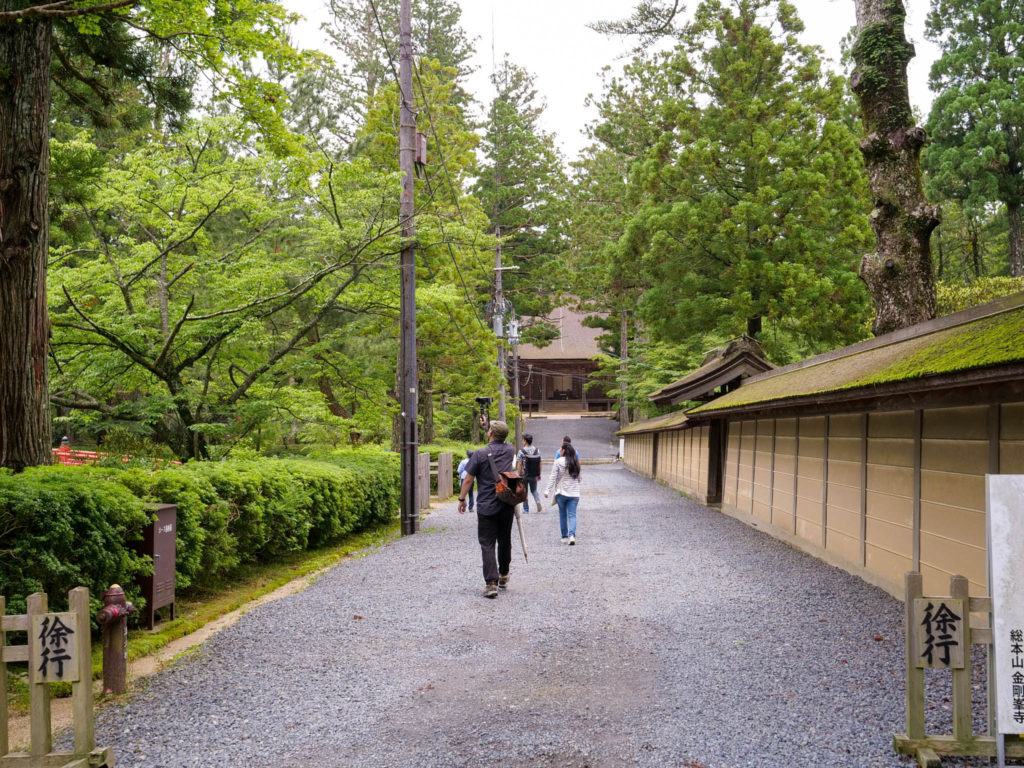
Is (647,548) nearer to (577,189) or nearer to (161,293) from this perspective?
(161,293)

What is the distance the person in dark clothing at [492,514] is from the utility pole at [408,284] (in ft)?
18.4

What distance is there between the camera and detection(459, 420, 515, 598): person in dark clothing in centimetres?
809

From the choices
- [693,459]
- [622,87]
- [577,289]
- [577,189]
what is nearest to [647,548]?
[693,459]

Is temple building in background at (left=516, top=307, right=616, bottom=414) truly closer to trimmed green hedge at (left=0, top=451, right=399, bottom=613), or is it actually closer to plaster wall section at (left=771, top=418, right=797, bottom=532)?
plaster wall section at (left=771, top=418, right=797, bottom=532)

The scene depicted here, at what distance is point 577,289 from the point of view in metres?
42.0

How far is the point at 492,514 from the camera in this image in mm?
8133

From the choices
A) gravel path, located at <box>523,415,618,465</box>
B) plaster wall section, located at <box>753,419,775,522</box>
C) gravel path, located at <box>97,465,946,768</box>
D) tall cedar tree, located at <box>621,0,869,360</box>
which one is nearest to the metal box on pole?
gravel path, located at <box>97,465,946,768</box>

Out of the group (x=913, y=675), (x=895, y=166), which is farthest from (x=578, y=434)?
(x=913, y=675)

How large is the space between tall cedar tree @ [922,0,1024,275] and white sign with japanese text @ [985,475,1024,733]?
27.4m

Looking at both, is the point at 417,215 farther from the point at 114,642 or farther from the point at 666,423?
the point at 666,423

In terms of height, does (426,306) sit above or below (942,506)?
above

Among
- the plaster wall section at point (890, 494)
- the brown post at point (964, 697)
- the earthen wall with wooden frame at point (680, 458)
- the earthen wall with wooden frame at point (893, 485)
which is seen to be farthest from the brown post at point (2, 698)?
the earthen wall with wooden frame at point (680, 458)

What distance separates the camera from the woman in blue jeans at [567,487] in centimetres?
1183

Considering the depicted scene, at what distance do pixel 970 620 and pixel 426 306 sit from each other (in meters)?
15.1
